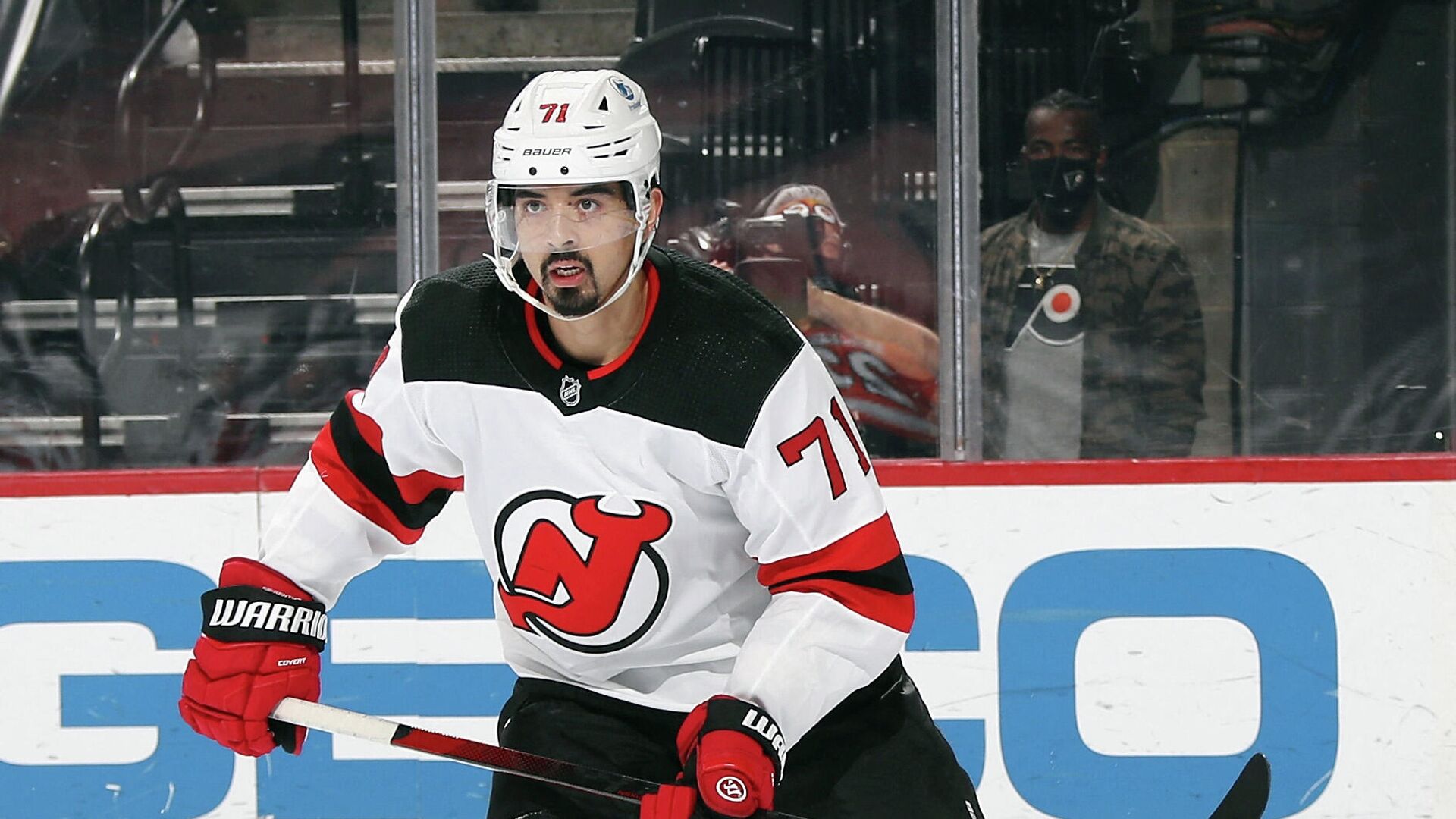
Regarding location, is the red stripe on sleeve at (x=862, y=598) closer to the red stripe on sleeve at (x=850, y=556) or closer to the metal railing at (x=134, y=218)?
the red stripe on sleeve at (x=850, y=556)

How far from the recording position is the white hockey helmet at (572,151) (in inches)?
69.4

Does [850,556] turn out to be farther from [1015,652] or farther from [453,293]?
[1015,652]

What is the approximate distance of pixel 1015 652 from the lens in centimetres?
289

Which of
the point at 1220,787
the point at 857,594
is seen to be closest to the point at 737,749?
the point at 857,594

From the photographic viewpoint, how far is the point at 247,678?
73.6 inches

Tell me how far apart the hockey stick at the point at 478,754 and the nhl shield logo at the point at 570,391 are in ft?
1.30

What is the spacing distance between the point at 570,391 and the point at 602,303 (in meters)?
0.11

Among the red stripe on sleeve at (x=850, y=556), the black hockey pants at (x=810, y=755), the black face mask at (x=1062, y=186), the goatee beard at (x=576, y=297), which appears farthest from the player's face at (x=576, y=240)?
the black face mask at (x=1062, y=186)

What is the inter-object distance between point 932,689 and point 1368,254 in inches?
44.1

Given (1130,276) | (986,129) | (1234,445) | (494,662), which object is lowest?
(494,662)

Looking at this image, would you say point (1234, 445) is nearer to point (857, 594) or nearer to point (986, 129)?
point (986, 129)

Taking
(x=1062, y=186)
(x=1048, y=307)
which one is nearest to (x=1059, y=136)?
(x=1062, y=186)

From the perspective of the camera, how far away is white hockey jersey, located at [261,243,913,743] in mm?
1776

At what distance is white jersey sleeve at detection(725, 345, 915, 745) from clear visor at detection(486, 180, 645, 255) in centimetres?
25
